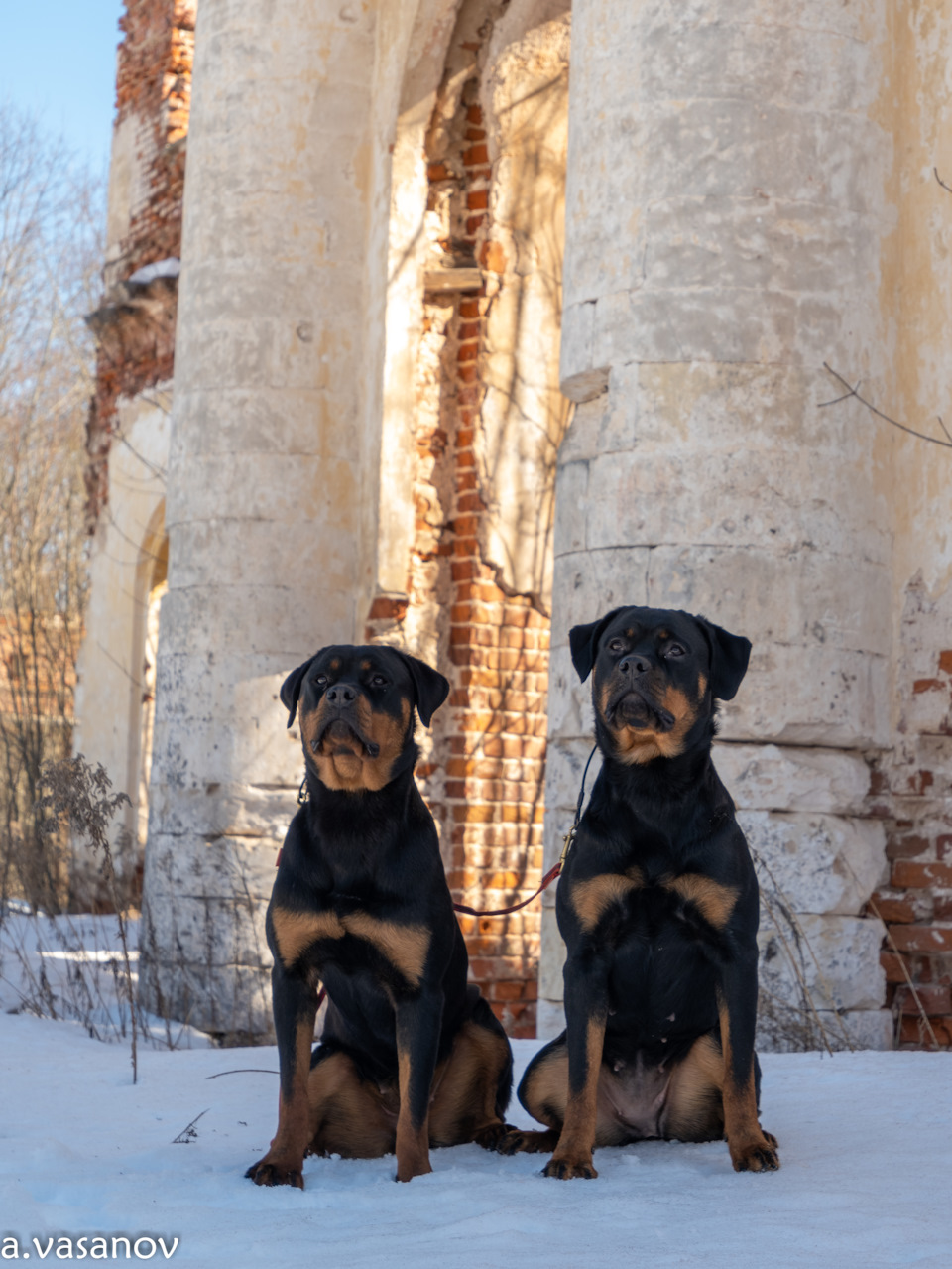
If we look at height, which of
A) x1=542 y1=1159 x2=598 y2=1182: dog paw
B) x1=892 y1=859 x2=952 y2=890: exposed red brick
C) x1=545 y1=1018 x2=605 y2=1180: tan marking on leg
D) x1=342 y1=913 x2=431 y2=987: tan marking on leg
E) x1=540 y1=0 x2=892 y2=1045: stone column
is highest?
x1=540 y1=0 x2=892 y2=1045: stone column

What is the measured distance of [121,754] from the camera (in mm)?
11664

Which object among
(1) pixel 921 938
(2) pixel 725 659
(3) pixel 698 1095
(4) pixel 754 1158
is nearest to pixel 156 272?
(1) pixel 921 938

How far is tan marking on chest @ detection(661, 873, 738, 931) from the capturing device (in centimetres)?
303

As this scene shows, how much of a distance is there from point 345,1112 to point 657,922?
888 millimetres

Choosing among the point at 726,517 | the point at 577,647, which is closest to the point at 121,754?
the point at 726,517

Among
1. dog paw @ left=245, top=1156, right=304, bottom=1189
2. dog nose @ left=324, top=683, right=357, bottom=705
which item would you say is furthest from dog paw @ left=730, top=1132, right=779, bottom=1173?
dog nose @ left=324, top=683, right=357, bottom=705

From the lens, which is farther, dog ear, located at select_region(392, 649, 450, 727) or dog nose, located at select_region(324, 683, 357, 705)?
dog ear, located at select_region(392, 649, 450, 727)

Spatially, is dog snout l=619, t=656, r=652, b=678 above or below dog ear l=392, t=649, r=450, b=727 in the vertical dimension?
above

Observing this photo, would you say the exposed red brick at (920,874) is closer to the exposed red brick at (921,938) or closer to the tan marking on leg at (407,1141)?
the exposed red brick at (921,938)

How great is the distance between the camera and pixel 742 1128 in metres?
3.04

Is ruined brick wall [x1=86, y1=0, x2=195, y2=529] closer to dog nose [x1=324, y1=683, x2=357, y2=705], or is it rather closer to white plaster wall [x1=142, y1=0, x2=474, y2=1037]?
white plaster wall [x1=142, y1=0, x2=474, y2=1037]

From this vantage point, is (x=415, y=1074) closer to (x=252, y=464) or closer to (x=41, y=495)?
(x=252, y=464)

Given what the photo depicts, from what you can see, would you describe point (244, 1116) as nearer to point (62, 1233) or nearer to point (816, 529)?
point (62, 1233)

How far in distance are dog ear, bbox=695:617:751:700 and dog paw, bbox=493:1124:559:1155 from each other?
1090mm
